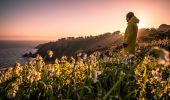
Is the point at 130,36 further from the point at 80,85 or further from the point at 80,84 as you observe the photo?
the point at 80,85

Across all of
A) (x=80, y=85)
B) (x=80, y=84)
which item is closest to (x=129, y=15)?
(x=80, y=84)

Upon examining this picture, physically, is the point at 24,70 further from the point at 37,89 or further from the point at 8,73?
the point at 37,89

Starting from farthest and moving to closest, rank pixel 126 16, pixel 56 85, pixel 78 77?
1. pixel 126 16
2. pixel 78 77
3. pixel 56 85

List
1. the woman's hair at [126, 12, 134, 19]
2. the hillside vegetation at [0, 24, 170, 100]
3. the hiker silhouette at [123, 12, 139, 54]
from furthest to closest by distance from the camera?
the hiker silhouette at [123, 12, 139, 54] → the woman's hair at [126, 12, 134, 19] → the hillside vegetation at [0, 24, 170, 100]

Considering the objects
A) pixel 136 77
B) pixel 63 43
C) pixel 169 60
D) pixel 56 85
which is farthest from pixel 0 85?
pixel 63 43

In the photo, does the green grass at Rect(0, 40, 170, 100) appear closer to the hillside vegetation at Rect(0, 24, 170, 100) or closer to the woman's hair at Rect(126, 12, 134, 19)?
the hillside vegetation at Rect(0, 24, 170, 100)

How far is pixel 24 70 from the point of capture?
646 centimetres

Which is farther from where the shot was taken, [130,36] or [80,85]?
[130,36]

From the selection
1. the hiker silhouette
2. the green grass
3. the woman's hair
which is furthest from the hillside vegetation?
the hiker silhouette

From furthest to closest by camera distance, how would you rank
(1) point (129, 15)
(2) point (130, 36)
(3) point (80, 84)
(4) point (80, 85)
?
(2) point (130, 36)
(1) point (129, 15)
(3) point (80, 84)
(4) point (80, 85)

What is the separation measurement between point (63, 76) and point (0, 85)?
1.32 meters

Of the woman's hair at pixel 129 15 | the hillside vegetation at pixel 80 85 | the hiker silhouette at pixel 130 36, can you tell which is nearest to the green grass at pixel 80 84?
the hillside vegetation at pixel 80 85

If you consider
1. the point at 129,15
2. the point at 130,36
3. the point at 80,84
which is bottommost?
the point at 80,84

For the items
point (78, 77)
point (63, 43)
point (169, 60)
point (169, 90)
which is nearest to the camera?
point (169, 60)
